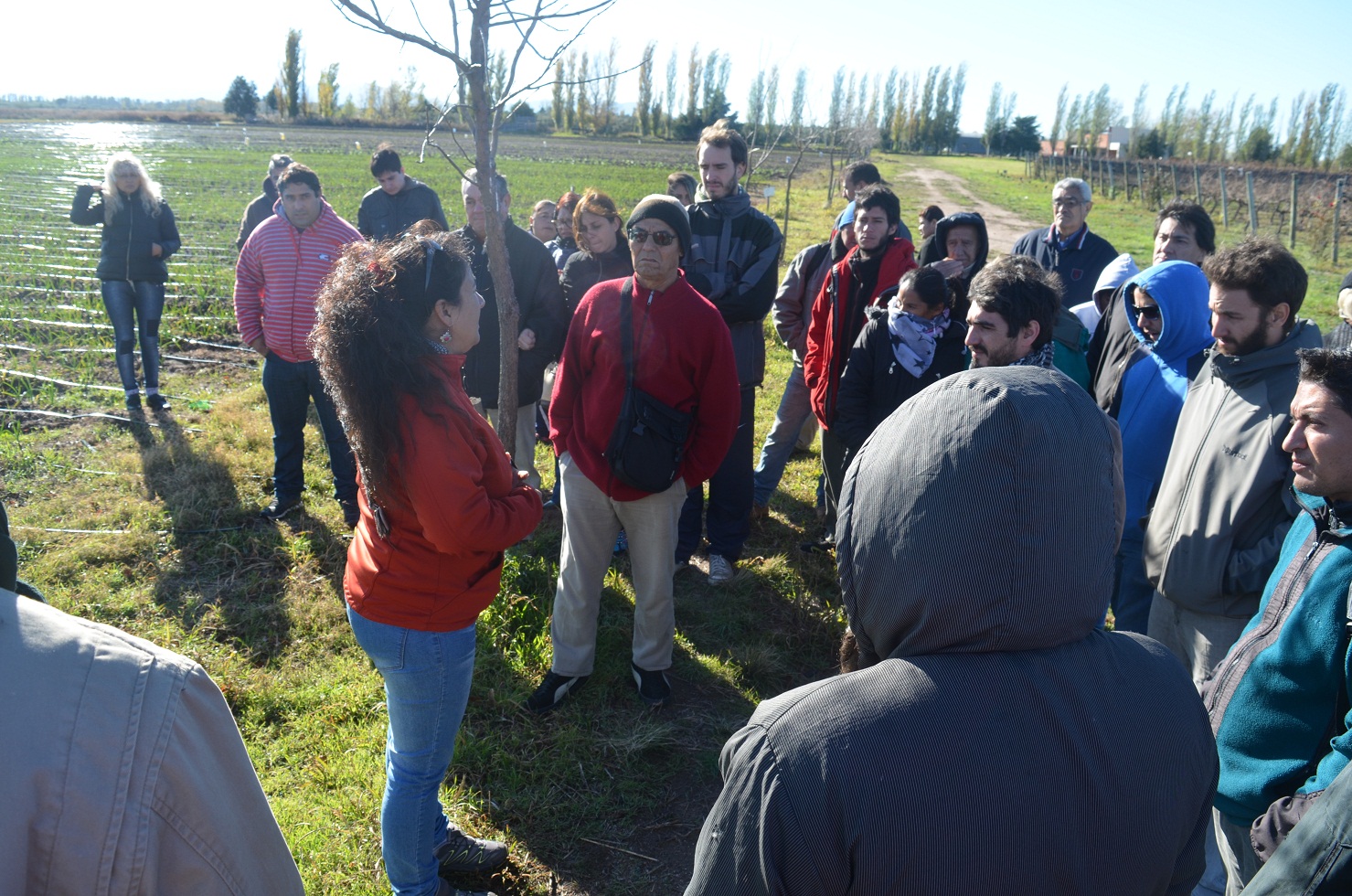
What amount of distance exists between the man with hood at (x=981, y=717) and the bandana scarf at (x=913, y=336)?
9.20 ft

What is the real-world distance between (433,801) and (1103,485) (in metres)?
2.15

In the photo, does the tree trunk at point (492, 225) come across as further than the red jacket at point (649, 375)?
No

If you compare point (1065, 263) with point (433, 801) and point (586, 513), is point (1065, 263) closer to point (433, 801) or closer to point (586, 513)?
point (586, 513)

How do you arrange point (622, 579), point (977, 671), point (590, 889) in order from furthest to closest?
point (622, 579)
point (590, 889)
point (977, 671)

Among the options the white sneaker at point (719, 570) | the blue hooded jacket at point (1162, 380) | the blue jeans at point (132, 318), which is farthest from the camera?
the blue jeans at point (132, 318)

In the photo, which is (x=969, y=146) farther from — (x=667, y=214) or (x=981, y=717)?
(x=981, y=717)

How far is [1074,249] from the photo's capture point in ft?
19.1

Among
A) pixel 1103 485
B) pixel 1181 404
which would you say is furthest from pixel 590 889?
pixel 1181 404

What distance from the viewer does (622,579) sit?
465 centimetres

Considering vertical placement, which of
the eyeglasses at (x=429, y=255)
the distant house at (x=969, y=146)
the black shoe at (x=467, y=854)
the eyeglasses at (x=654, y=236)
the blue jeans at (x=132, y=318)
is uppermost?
the distant house at (x=969, y=146)

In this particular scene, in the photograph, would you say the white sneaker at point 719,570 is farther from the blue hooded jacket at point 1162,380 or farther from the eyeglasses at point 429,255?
the eyeglasses at point 429,255

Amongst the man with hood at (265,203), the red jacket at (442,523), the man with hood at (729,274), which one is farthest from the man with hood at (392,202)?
the red jacket at (442,523)

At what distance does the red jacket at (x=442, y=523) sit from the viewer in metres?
2.17

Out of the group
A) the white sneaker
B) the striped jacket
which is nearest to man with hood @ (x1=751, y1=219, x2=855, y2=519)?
the white sneaker
